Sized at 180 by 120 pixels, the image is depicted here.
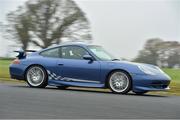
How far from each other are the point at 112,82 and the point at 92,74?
23.0 inches

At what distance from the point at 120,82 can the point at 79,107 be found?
3.46 metres

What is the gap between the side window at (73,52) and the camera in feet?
42.5

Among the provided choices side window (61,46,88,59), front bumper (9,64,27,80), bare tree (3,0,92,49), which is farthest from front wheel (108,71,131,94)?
bare tree (3,0,92,49)

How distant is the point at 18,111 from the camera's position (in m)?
8.24

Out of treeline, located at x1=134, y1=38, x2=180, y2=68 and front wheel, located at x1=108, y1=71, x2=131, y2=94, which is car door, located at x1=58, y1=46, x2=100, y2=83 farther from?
treeline, located at x1=134, y1=38, x2=180, y2=68

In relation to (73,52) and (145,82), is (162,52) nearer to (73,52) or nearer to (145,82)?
(73,52)

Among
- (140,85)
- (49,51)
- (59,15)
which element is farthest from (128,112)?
(59,15)

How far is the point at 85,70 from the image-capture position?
12.6 metres

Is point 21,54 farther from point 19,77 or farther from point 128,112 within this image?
point 128,112

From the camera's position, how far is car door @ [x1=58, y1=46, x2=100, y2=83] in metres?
12.6

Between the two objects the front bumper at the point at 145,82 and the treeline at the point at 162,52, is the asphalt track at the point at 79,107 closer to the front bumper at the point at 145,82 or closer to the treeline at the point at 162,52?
the front bumper at the point at 145,82

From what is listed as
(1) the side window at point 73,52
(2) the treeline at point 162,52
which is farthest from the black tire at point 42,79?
(2) the treeline at point 162,52

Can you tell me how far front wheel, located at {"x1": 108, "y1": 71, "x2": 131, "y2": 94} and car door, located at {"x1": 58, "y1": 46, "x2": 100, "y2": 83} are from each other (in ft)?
1.36

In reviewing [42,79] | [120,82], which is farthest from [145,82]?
[42,79]
